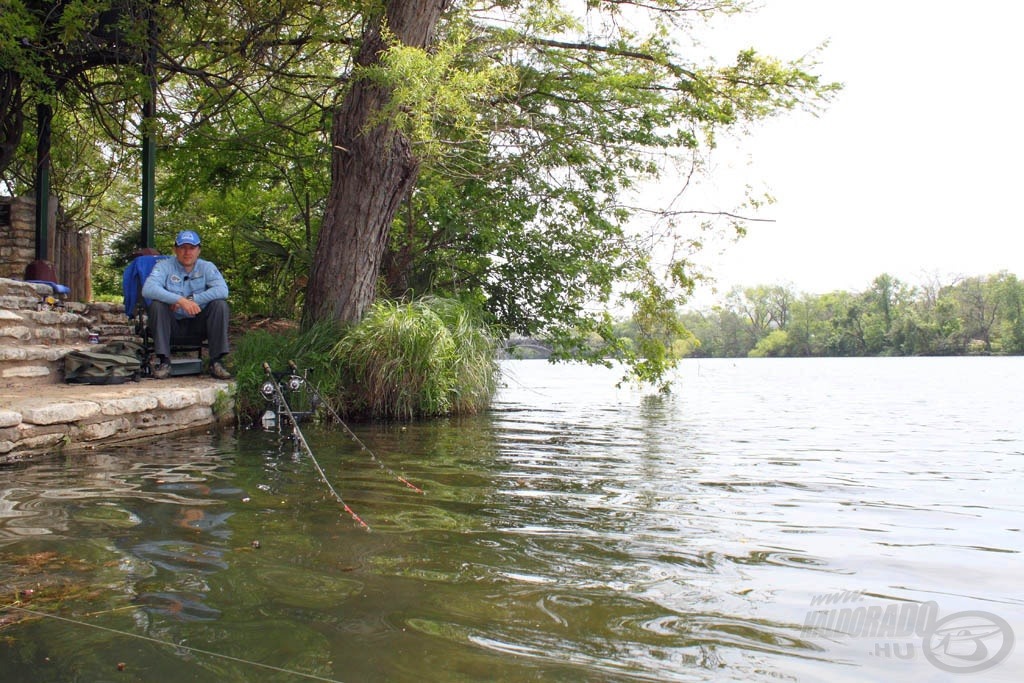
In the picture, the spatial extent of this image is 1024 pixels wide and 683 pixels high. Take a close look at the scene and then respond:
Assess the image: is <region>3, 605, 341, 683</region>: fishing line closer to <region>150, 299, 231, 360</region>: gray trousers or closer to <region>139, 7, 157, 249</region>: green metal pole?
<region>150, 299, 231, 360</region>: gray trousers

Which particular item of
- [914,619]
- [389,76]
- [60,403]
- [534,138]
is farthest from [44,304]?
[914,619]

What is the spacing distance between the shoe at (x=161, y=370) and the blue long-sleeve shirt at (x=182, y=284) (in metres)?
0.50

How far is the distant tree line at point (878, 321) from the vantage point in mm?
56000

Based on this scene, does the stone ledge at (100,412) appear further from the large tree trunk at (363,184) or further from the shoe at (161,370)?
the large tree trunk at (363,184)

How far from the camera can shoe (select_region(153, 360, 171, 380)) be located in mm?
7102

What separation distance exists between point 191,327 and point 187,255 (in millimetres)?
703

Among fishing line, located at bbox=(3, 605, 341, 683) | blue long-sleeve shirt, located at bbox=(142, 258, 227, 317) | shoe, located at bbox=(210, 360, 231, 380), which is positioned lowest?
fishing line, located at bbox=(3, 605, 341, 683)

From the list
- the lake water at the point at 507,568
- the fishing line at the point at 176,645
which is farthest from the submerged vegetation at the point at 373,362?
the fishing line at the point at 176,645

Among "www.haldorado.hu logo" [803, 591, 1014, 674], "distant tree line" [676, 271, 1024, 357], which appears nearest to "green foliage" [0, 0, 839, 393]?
"www.haldorado.hu logo" [803, 591, 1014, 674]

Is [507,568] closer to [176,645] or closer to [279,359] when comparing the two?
[176,645]

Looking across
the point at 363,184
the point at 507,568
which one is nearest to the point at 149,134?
the point at 363,184

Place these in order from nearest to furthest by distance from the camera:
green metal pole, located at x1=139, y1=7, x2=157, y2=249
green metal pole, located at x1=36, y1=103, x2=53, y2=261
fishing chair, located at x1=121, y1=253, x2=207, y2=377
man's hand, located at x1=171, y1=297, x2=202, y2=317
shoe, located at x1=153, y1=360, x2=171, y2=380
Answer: man's hand, located at x1=171, y1=297, x2=202, y2=317 < shoe, located at x1=153, y1=360, x2=171, y2=380 < fishing chair, located at x1=121, y1=253, x2=207, y2=377 < green metal pole, located at x1=139, y1=7, x2=157, y2=249 < green metal pole, located at x1=36, y1=103, x2=53, y2=261

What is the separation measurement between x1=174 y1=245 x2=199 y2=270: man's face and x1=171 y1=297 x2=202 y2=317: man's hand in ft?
1.59

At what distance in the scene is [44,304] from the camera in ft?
24.5
